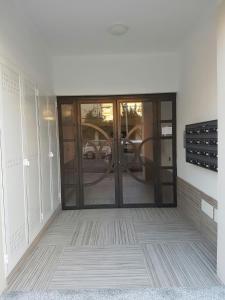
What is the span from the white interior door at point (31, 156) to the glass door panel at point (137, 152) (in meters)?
1.97

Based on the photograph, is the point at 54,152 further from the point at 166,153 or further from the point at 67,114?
the point at 166,153

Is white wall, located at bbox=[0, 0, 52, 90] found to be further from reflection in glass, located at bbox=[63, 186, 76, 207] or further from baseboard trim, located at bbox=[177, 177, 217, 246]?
baseboard trim, located at bbox=[177, 177, 217, 246]

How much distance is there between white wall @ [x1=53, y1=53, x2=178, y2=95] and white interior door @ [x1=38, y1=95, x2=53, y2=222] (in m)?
0.96

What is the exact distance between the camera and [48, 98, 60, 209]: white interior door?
15.4 feet

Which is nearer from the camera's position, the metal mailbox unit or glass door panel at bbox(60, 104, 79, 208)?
the metal mailbox unit

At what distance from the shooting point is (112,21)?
358 cm

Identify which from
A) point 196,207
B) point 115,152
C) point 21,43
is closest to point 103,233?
point 196,207

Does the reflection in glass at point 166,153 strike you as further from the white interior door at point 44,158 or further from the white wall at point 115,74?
the white interior door at point 44,158

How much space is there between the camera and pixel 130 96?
5.23m

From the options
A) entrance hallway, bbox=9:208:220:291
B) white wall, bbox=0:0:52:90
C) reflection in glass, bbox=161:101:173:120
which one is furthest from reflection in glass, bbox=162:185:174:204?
white wall, bbox=0:0:52:90

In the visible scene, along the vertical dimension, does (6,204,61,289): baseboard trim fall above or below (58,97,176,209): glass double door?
below

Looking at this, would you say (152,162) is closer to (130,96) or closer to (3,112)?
(130,96)

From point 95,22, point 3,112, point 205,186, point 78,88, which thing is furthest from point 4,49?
point 205,186

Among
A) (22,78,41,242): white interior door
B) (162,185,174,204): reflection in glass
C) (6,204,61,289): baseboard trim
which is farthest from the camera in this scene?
(162,185,174,204): reflection in glass
